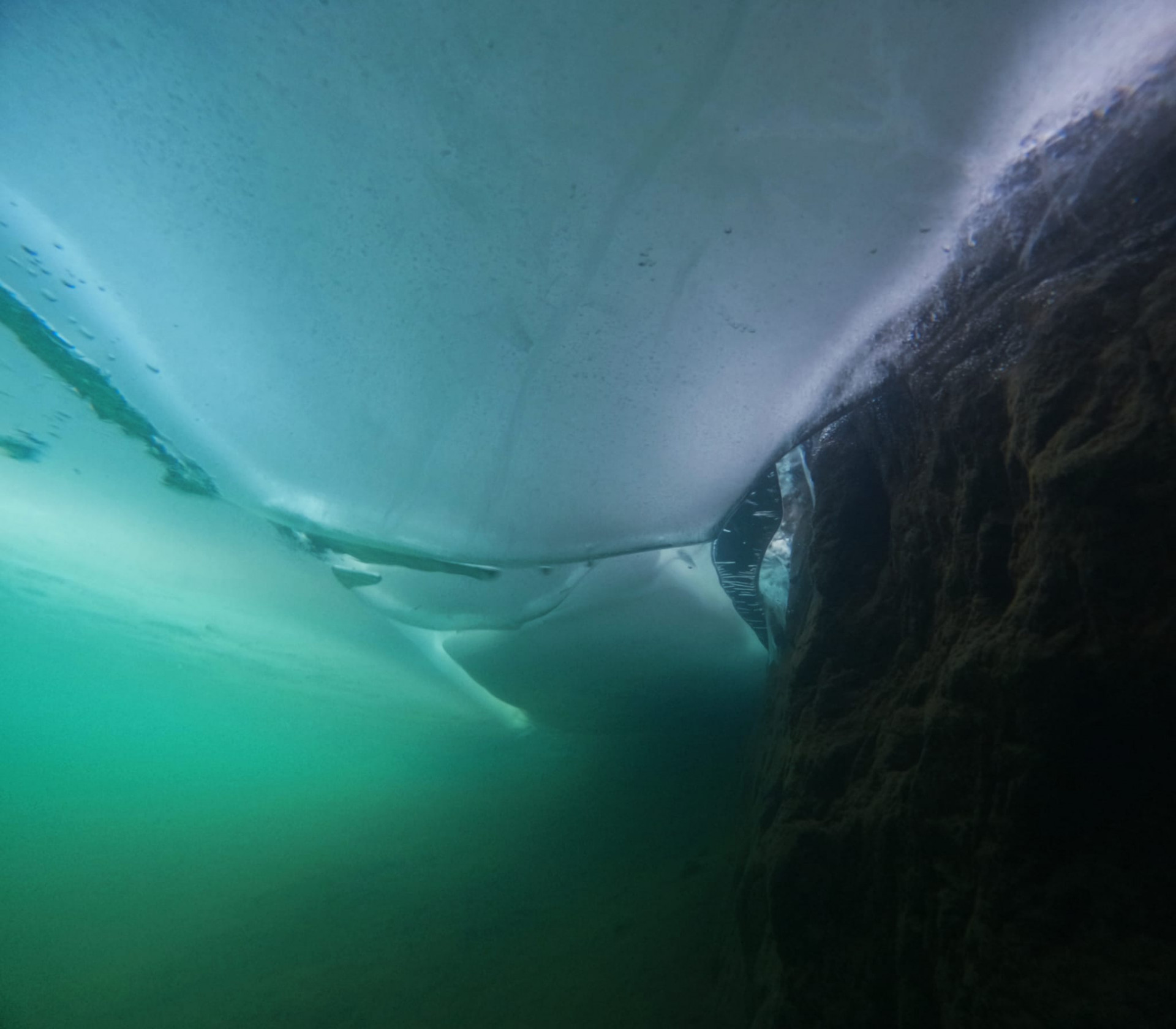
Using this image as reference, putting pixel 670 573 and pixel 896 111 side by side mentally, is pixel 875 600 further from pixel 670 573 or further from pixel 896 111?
pixel 670 573

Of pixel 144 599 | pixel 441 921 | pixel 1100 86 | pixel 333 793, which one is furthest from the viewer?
pixel 333 793

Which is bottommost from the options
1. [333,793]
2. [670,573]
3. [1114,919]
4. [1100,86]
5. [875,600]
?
[333,793]

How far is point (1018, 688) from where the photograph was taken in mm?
2518

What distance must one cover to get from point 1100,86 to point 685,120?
201cm

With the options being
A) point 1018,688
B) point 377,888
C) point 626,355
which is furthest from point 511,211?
point 377,888

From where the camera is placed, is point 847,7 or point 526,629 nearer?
point 847,7

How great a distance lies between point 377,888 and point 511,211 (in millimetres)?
14425

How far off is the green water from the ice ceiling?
6344 mm

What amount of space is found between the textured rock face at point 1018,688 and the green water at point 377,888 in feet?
11.8

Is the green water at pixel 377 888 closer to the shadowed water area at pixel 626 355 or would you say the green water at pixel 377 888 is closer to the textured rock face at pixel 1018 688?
the shadowed water area at pixel 626 355

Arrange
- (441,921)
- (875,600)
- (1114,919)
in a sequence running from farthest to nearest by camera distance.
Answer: (441,921)
(875,600)
(1114,919)

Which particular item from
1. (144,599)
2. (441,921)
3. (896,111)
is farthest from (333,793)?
(896,111)

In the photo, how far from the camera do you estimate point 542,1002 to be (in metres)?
6.91

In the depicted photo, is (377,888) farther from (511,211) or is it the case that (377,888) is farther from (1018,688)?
(511,211)
